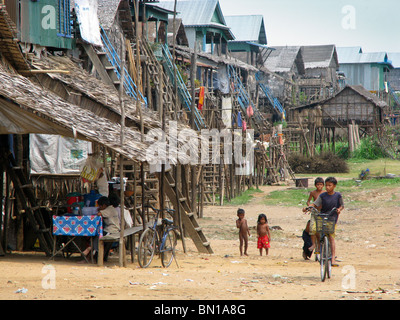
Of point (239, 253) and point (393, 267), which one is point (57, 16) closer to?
point (239, 253)

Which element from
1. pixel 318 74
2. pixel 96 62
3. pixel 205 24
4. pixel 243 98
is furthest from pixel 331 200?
pixel 318 74

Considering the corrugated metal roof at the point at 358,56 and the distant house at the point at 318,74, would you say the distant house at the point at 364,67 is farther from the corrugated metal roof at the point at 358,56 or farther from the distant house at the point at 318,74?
the distant house at the point at 318,74

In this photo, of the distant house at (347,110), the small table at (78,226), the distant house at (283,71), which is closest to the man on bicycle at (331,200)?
the small table at (78,226)

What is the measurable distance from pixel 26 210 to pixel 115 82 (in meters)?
6.25

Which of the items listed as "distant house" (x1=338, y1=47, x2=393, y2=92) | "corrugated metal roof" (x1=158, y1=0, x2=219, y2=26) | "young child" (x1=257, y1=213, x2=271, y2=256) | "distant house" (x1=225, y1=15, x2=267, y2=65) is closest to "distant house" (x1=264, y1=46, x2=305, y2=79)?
"distant house" (x1=225, y1=15, x2=267, y2=65)

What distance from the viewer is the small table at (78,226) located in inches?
377

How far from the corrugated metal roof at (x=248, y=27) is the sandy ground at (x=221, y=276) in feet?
97.3

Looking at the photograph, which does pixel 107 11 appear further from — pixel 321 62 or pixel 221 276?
pixel 321 62

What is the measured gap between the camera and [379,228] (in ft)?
53.2

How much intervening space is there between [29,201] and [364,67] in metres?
54.4

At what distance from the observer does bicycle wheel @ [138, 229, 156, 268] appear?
968cm

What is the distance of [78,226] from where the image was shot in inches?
379

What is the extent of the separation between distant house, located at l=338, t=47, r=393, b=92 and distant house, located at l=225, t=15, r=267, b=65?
1847cm
